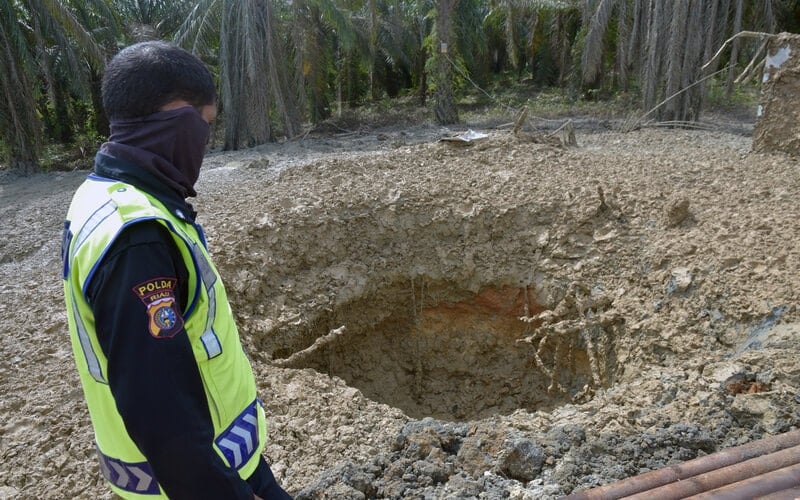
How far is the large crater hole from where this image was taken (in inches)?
210

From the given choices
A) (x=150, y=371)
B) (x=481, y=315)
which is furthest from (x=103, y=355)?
(x=481, y=315)

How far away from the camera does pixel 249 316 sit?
477 cm

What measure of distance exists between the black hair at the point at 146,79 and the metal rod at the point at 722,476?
6.50ft

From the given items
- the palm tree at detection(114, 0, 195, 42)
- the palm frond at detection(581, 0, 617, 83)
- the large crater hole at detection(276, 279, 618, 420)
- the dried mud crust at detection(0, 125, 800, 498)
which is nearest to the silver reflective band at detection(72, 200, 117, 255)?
the dried mud crust at detection(0, 125, 800, 498)

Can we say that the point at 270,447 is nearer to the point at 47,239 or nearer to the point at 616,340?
the point at 616,340

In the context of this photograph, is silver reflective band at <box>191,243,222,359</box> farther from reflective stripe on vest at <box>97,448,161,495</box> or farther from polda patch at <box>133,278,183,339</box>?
reflective stripe on vest at <box>97,448,161,495</box>

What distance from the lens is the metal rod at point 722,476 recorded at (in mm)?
1964

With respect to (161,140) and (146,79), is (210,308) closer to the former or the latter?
(161,140)

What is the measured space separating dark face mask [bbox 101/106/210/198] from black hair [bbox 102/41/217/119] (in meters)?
0.03

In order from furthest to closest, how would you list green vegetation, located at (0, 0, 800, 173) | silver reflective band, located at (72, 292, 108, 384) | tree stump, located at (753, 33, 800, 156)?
green vegetation, located at (0, 0, 800, 173)
tree stump, located at (753, 33, 800, 156)
silver reflective band, located at (72, 292, 108, 384)

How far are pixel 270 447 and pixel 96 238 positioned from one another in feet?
6.62

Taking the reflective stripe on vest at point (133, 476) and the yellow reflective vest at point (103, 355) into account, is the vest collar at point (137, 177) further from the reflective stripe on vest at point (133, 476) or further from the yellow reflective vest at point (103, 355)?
the reflective stripe on vest at point (133, 476)

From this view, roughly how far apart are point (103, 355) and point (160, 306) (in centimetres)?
30

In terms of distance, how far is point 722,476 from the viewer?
201 centimetres
